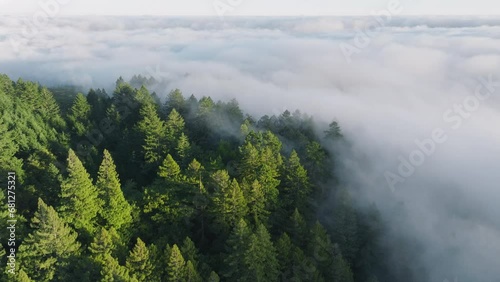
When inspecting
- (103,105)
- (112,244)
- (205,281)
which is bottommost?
(205,281)

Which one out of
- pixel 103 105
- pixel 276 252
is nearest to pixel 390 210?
pixel 276 252

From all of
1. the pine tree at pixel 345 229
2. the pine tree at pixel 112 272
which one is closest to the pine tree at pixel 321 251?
the pine tree at pixel 345 229

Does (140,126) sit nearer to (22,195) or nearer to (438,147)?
(22,195)

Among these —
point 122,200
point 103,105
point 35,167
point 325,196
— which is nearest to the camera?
point 122,200

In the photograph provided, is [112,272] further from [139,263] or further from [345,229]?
[345,229]

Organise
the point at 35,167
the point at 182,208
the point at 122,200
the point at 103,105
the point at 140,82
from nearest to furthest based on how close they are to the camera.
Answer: the point at 122,200, the point at 182,208, the point at 35,167, the point at 103,105, the point at 140,82

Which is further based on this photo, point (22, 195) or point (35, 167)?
Result: point (35, 167)

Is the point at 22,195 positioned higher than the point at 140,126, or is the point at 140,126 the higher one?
the point at 140,126
